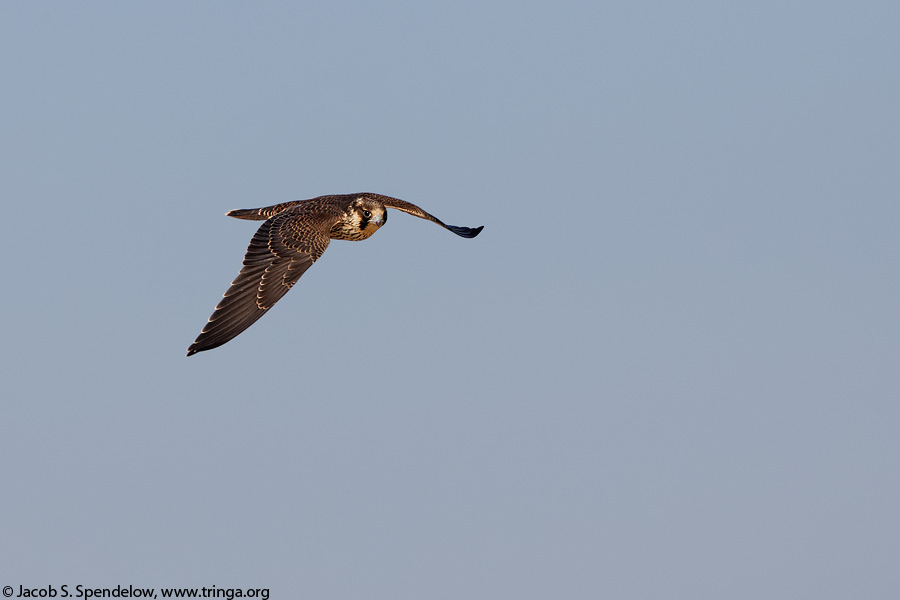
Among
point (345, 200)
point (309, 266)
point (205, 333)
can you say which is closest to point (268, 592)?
point (205, 333)

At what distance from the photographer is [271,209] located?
60.4ft

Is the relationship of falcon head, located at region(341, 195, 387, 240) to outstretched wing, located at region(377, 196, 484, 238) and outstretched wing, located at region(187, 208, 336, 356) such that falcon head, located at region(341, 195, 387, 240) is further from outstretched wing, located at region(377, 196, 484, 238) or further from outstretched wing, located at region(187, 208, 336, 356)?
outstretched wing, located at region(377, 196, 484, 238)

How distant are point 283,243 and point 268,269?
62cm

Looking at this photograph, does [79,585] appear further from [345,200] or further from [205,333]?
[345,200]

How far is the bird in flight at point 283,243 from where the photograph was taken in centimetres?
1491

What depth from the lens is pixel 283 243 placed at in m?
16.2

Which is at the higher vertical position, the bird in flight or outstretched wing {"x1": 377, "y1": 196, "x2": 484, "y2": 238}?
outstretched wing {"x1": 377, "y1": 196, "x2": 484, "y2": 238}

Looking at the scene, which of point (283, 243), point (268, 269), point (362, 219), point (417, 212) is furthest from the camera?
point (417, 212)

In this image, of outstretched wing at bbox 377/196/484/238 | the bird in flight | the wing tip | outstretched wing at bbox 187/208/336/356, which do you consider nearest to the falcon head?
the bird in flight

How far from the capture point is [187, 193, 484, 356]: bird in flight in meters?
14.9

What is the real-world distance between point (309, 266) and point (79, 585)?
5.45m

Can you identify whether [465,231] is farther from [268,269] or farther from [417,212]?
[268,269]

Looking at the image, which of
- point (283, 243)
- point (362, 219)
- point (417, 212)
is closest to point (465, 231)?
point (417, 212)

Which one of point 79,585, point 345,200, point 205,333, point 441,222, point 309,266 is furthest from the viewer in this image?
→ point 441,222
